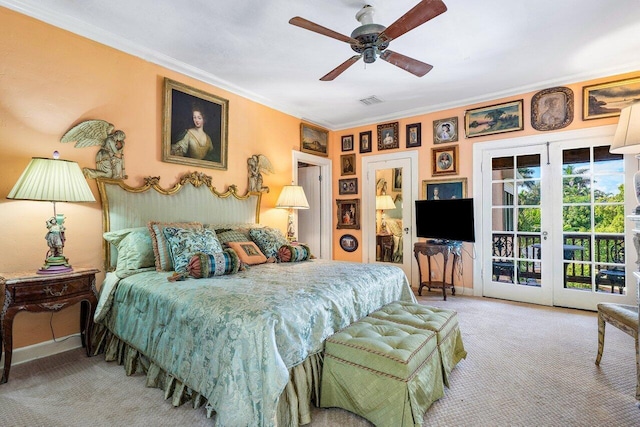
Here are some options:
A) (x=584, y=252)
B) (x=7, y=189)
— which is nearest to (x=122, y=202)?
(x=7, y=189)

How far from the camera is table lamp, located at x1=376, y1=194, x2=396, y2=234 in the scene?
527 centimetres

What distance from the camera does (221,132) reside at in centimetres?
384

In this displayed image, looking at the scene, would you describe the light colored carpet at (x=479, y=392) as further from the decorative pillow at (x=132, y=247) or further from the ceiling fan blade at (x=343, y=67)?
the ceiling fan blade at (x=343, y=67)

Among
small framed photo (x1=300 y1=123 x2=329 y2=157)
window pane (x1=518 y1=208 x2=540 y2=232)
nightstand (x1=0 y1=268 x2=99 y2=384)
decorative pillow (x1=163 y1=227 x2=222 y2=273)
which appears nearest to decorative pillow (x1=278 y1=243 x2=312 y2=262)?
decorative pillow (x1=163 y1=227 x2=222 y2=273)

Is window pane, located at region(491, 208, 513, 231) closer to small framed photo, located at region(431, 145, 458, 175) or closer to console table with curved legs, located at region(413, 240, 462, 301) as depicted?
console table with curved legs, located at region(413, 240, 462, 301)

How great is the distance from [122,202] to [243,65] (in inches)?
73.8

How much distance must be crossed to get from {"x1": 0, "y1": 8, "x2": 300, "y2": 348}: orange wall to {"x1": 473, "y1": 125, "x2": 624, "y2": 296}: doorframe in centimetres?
393

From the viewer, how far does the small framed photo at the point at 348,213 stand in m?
5.55

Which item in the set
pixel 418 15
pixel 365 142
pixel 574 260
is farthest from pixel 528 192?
pixel 418 15

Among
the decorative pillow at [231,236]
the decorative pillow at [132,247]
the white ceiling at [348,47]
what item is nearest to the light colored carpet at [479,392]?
the decorative pillow at [132,247]

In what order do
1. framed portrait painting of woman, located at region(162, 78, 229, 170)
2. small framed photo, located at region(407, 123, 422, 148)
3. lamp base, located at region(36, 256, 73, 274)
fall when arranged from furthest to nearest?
1. small framed photo, located at region(407, 123, 422, 148)
2. framed portrait painting of woman, located at region(162, 78, 229, 170)
3. lamp base, located at region(36, 256, 73, 274)

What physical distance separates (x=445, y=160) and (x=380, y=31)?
2860 millimetres

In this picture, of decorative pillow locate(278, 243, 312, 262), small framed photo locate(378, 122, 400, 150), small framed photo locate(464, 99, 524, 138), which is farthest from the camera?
small framed photo locate(378, 122, 400, 150)

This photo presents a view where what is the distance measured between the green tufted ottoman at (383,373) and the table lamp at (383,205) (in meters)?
3.39
